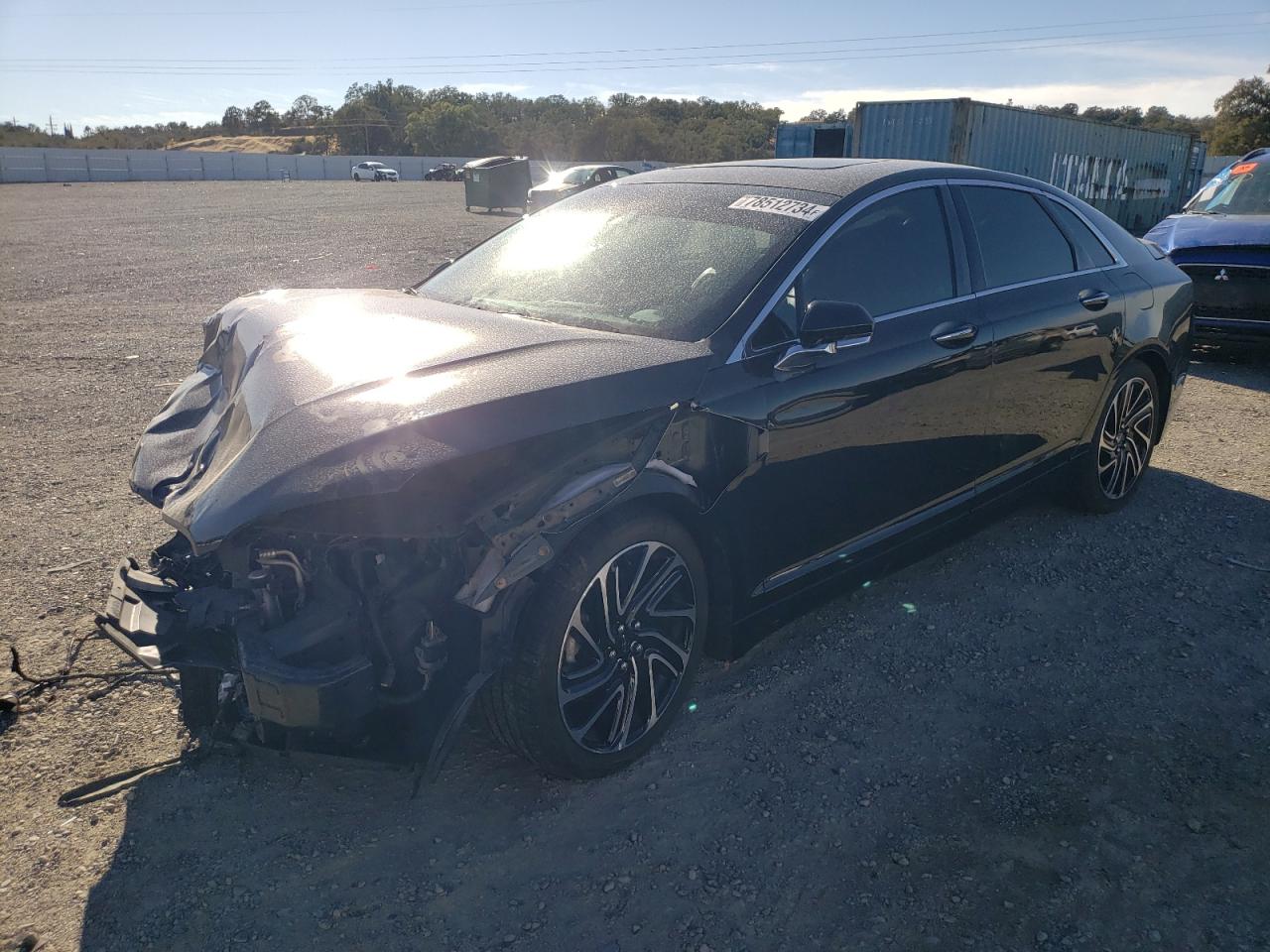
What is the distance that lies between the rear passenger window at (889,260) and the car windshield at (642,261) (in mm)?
174

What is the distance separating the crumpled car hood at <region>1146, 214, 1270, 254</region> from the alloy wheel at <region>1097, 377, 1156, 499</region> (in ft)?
13.6

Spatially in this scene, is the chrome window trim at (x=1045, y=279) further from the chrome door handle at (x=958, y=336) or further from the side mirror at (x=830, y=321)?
the side mirror at (x=830, y=321)

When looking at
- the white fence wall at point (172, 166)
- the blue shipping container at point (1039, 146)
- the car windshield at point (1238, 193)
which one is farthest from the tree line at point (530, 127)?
the car windshield at point (1238, 193)

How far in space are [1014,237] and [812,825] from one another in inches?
115

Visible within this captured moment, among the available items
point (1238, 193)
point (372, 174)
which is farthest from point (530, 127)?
point (1238, 193)

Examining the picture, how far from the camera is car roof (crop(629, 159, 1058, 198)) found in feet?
11.7

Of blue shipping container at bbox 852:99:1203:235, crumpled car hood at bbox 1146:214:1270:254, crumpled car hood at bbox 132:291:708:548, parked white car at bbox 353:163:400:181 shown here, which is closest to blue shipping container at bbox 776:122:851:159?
blue shipping container at bbox 852:99:1203:235

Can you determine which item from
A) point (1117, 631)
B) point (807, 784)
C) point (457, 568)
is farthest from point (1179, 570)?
point (457, 568)

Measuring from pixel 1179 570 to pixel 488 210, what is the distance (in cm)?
2804

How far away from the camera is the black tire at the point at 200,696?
270 centimetres

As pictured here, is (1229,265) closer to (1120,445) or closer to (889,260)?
(1120,445)

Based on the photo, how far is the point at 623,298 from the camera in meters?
3.28

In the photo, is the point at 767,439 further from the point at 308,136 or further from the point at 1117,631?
the point at 308,136

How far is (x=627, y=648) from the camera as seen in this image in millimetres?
2795
